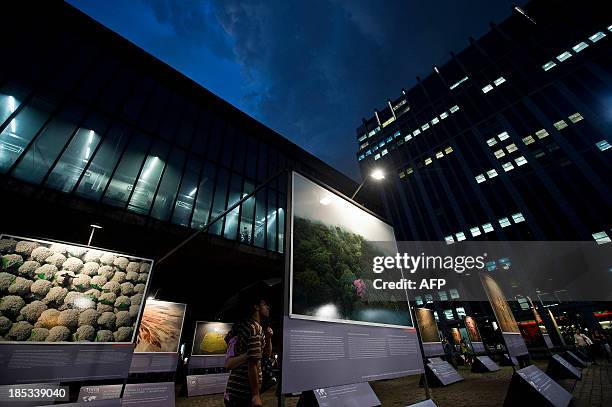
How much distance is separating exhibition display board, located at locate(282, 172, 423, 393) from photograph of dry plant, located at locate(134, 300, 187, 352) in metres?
9.92

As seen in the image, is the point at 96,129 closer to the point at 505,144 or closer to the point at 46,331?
the point at 46,331

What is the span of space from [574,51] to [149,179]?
59.1 metres

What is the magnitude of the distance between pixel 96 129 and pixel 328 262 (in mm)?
15299

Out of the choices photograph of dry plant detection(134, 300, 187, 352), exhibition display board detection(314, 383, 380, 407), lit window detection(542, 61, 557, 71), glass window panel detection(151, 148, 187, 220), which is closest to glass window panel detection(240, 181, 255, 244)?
glass window panel detection(151, 148, 187, 220)

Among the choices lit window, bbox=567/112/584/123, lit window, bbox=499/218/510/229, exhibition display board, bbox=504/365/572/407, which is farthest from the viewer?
lit window, bbox=499/218/510/229

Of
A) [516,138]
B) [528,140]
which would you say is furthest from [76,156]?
[528,140]

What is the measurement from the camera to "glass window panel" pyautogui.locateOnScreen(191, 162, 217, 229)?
1438 centimetres

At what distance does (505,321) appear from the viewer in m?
7.28

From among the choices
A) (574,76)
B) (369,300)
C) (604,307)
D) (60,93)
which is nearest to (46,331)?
(369,300)

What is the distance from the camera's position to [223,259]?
15.0 meters

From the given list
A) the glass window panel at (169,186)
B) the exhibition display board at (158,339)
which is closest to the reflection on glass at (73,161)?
the glass window panel at (169,186)

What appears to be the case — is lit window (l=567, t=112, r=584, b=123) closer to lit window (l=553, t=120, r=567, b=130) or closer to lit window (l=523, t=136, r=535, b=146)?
lit window (l=553, t=120, r=567, b=130)

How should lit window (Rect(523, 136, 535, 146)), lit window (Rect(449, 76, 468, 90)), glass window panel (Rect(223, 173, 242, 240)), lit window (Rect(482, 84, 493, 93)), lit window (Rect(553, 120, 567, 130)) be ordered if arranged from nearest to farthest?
1. glass window panel (Rect(223, 173, 242, 240))
2. lit window (Rect(553, 120, 567, 130))
3. lit window (Rect(523, 136, 535, 146))
4. lit window (Rect(482, 84, 493, 93))
5. lit window (Rect(449, 76, 468, 90))

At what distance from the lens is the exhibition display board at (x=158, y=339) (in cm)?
935
